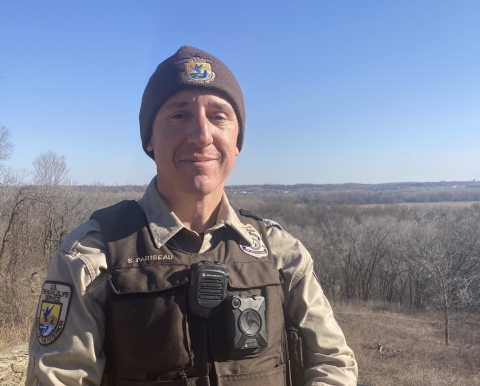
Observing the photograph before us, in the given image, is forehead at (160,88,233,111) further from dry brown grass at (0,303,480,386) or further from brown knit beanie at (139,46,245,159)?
dry brown grass at (0,303,480,386)

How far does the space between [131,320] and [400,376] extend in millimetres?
30084

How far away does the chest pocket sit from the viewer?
164cm

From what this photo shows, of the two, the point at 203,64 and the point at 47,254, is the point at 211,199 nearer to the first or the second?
the point at 203,64

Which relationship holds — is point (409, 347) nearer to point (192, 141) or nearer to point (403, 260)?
point (403, 260)

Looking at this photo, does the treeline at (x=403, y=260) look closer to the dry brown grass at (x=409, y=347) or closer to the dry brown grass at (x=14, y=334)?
the dry brown grass at (x=409, y=347)

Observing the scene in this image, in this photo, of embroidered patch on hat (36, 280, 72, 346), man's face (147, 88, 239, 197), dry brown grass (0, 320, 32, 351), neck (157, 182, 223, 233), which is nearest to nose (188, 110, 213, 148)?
man's face (147, 88, 239, 197)

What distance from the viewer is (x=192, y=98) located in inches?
77.0

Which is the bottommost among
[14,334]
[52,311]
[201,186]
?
[14,334]

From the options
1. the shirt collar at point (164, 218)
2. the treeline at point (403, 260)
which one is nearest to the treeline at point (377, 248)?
the treeline at point (403, 260)

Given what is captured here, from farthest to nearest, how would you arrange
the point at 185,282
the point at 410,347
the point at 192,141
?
the point at 410,347 → the point at 192,141 → the point at 185,282

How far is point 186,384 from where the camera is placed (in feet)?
5.35

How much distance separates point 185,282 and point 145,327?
229 millimetres

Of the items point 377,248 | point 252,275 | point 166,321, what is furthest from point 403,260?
point 166,321

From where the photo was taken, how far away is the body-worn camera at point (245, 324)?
176cm
